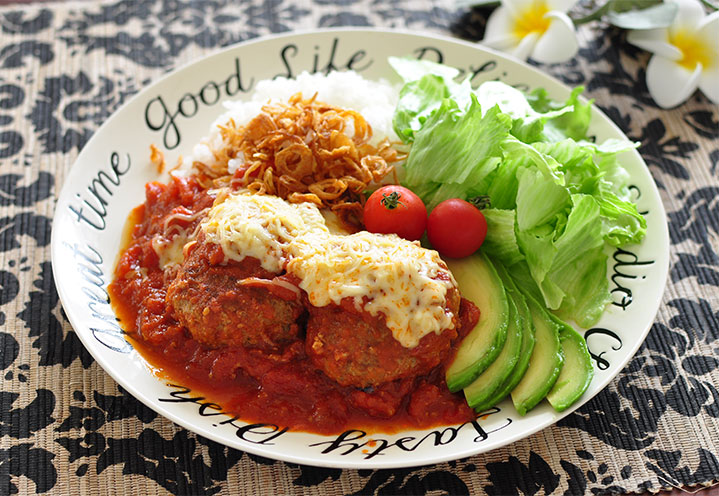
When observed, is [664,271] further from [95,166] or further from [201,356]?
[95,166]

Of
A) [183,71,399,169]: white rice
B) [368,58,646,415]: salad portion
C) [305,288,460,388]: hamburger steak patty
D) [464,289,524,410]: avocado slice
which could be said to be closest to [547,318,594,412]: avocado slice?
[368,58,646,415]: salad portion

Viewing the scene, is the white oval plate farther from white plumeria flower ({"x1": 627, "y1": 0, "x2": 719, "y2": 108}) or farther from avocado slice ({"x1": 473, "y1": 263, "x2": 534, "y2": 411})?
white plumeria flower ({"x1": 627, "y1": 0, "x2": 719, "y2": 108})

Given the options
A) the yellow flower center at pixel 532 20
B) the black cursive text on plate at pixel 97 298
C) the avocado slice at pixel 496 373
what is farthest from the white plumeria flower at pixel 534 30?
the black cursive text on plate at pixel 97 298

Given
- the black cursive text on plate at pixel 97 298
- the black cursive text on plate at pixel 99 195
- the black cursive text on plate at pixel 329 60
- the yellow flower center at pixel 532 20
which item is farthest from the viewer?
the yellow flower center at pixel 532 20

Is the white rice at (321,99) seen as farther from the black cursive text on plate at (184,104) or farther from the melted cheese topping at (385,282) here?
the melted cheese topping at (385,282)

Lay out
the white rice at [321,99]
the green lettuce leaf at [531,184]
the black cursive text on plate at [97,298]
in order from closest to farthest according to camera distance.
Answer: the black cursive text on plate at [97,298], the green lettuce leaf at [531,184], the white rice at [321,99]

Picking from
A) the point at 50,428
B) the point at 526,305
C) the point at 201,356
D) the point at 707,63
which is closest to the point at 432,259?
the point at 526,305
